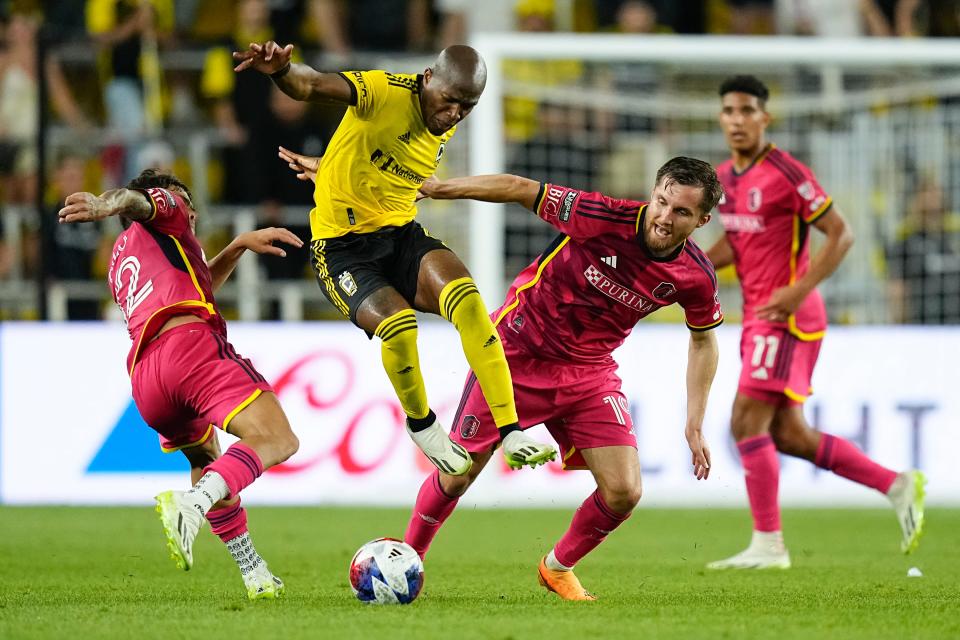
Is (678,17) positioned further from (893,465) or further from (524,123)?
(893,465)

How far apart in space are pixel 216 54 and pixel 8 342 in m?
3.93

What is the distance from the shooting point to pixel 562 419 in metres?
6.75

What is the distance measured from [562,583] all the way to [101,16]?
9.39m

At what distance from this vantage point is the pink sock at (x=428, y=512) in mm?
6781

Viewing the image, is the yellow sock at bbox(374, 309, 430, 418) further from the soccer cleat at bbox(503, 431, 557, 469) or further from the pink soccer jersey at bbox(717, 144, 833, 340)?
the pink soccer jersey at bbox(717, 144, 833, 340)

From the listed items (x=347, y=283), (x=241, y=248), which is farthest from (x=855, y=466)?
(x=241, y=248)

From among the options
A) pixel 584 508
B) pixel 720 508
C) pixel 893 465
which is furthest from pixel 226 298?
pixel 584 508

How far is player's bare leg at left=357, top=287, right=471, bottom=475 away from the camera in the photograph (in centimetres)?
617

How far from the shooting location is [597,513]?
6609mm

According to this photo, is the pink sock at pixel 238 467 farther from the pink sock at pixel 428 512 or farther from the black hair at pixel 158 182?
the black hair at pixel 158 182

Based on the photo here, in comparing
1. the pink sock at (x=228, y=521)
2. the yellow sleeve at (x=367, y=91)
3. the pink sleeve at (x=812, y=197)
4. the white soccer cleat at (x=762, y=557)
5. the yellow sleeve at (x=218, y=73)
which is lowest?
the white soccer cleat at (x=762, y=557)

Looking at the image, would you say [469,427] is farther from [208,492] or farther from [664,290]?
[208,492]

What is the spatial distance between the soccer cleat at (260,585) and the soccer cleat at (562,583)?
1.23 metres

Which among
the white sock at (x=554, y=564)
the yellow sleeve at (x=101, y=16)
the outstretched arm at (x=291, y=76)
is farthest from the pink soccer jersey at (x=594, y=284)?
the yellow sleeve at (x=101, y=16)
